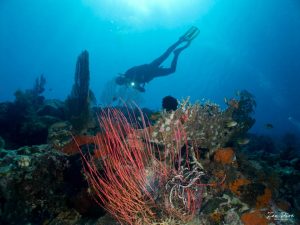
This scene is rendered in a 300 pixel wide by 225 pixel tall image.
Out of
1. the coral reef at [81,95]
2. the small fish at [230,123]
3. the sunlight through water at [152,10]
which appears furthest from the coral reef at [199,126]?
the sunlight through water at [152,10]

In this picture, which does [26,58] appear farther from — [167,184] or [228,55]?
[167,184]

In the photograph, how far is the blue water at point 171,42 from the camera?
3132 inches

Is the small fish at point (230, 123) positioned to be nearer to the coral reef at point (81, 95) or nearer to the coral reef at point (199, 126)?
the coral reef at point (199, 126)

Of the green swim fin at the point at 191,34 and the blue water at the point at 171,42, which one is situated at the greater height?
the blue water at the point at 171,42

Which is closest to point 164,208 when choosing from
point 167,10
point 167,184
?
point 167,184

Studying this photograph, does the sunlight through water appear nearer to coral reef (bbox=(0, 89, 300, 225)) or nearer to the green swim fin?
the green swim fin

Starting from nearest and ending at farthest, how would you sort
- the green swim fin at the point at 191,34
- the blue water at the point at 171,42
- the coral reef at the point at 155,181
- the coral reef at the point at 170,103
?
the coral reef at the point at 155,181 < the coral reef at the point at 170,103 < the green swim fin at the point at 191,34 < the blue water at the point at 171,42

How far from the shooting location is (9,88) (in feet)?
447

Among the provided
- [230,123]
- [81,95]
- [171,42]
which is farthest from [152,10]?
[230,123]

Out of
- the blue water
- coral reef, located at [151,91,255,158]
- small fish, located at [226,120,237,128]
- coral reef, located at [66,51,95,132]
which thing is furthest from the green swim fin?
the blue water

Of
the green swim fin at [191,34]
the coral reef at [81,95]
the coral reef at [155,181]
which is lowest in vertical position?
the coral reef at [155,181]

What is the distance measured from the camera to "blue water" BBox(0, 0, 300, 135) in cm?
7956

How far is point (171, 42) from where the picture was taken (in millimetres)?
108438

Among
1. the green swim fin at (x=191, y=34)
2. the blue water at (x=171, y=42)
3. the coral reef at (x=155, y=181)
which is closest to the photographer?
the coral reef at (x=155, y=181)
